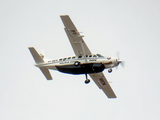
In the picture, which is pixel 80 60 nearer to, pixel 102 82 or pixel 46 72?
pixel 46 72

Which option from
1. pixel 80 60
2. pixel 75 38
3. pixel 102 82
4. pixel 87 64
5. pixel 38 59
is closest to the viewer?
pixel 75 38

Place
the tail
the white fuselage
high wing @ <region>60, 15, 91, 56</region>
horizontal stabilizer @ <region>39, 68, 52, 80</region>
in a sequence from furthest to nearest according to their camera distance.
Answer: horizontal stabilizer @ <region>39, 68, 52, 80</region> < the tail < the white fuselage < high wing @ <region>60, 15, 91, 56</region>

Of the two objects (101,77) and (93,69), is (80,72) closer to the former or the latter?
(93,69)

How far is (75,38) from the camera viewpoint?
51500 millimetres

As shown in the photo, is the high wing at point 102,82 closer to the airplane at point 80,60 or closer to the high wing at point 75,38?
the airplane at point 80,60

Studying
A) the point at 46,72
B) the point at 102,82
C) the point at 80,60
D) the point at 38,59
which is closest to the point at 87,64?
the point at 80,60

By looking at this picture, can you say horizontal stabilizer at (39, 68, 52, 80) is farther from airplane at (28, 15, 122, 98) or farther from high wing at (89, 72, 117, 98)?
high wing at (89, 72, 117, 98)

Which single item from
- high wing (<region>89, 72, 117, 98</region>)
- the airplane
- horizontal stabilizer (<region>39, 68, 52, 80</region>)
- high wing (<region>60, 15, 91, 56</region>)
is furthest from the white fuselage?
high wing (<region>89, 72, 117, 98</region>)

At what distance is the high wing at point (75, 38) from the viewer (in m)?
49.9

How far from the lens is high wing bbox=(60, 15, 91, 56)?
49.9 m

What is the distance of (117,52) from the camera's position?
171 feet

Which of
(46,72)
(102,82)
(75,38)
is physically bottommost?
(102,82)

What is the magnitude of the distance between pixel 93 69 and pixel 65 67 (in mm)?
3634

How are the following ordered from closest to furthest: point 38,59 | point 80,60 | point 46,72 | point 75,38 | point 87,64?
1. point 75,38
2. point 87,64
3. point 80,60
4. point 38,59
5. point 46,72
